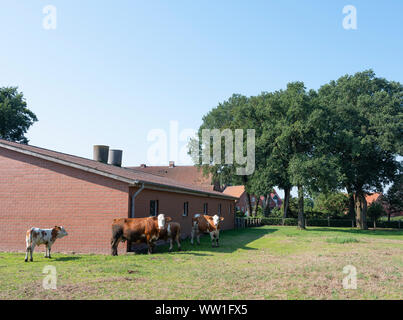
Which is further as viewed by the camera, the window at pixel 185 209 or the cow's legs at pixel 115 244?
the window at pixel 185 209

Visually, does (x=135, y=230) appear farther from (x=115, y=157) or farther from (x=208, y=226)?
(x=115, y=157)

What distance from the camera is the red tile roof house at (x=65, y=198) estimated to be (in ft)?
51.5

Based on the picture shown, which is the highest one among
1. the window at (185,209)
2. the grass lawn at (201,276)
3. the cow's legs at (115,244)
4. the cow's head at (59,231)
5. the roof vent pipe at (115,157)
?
the roof vent pipe at (115,157)

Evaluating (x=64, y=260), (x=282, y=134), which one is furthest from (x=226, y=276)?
(x=282, y=134)

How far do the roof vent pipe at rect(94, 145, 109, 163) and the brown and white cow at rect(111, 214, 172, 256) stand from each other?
32.7 ft

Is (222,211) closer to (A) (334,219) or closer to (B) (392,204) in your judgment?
(A) (334,219)

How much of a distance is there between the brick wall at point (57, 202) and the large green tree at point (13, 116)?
28.5 meters

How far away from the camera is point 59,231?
14.8 meters

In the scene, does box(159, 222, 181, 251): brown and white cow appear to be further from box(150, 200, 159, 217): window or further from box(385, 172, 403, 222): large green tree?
box(385, 172, 403, 222): large green tree

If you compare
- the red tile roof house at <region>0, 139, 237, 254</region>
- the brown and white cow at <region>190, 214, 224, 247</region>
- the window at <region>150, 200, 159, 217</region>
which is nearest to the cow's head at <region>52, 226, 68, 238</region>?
the red tile roof house at <region>0, 139, 237, 254</region>

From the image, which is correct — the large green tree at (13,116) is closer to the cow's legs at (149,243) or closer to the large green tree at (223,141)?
the large green tree at (223,141)

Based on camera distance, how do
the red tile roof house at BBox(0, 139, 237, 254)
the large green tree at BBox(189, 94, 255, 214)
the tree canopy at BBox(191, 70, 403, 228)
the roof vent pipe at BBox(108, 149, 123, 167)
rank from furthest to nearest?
the large green tree at BBox(189, 94, 255, 214) < the tree canopy at BBox(191, 70, 403, 228) < the roof vent pipe at BBox(108, 149, 123, 167) < the red tile roof house at BBox(0, 139, 237, 254)

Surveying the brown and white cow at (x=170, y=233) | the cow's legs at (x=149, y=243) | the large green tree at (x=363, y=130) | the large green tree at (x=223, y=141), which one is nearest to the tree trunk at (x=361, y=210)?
the large green tree at (x=363, y=130)

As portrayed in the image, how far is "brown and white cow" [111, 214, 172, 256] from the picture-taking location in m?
14.9
